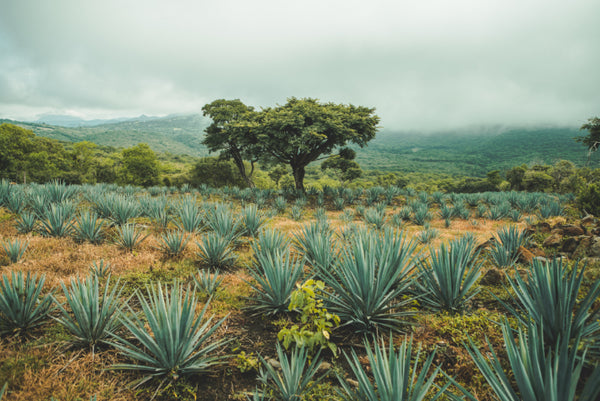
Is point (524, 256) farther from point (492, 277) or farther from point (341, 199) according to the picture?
point (341, 199)

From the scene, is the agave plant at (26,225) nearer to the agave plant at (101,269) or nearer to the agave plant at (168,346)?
the agave plant at (101,269)

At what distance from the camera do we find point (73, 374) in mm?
1934

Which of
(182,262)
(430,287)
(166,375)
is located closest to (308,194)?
(182,262)

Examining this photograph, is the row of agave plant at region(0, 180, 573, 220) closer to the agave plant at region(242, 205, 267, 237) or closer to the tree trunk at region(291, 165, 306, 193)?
the tree trunk at region(291, 165, 306, 193)

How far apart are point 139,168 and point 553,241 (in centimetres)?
4752

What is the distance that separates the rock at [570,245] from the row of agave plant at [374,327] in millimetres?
3114

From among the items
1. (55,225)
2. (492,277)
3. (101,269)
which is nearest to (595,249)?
(492,277)

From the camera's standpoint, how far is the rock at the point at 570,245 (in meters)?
4.68

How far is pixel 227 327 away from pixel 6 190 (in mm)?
8458

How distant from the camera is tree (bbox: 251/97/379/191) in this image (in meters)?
13.9

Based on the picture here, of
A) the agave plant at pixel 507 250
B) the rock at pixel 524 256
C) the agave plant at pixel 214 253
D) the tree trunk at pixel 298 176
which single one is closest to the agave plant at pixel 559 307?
the agave plant at pixel 507 250

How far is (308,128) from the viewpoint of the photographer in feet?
44.5

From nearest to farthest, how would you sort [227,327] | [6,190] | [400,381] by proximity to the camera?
[400,381] < [227,327] < [6,190]

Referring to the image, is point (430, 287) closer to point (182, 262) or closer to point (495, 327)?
point (495, 327)
